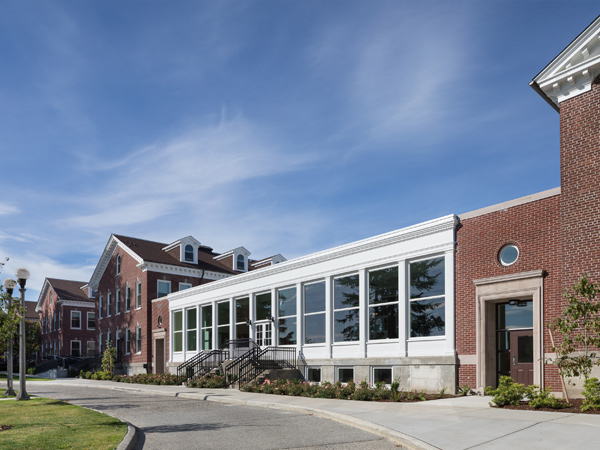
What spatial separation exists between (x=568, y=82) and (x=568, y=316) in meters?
6.58

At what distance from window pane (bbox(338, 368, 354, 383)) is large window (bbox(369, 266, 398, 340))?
70.6 inches

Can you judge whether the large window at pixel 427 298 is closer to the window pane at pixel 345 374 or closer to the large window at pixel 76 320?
the window pane at pixel 345 374

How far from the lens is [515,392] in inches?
561

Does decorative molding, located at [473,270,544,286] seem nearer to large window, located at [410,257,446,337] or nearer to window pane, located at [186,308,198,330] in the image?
large window, located at [410,257,446,337]

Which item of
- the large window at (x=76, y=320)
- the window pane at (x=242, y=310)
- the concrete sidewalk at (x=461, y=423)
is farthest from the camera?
the large window at (x=76, y=320)

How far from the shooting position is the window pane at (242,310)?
31.0 metres

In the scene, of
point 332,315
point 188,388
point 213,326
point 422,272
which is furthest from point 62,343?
point 422,272

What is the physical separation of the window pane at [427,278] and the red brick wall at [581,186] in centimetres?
477

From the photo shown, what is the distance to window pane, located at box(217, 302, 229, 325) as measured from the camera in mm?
33125

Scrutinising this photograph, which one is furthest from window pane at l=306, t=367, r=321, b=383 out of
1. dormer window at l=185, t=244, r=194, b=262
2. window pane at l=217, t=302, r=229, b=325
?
dormer window at l=185, t=244, r=194, b=262

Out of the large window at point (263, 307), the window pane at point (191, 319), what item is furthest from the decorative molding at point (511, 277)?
the window pane at point (191, 319)

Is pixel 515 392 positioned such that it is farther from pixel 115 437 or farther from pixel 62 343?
pixel 62 343

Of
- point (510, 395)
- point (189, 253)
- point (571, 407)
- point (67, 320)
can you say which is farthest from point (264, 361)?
point (67, 320)

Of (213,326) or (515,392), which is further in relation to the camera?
(213,326)
